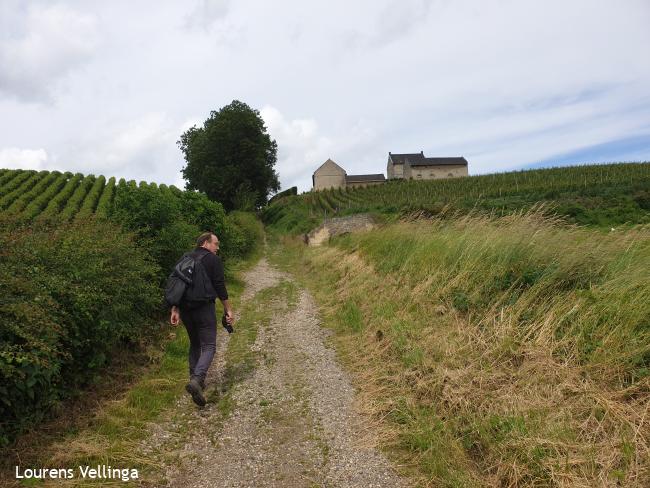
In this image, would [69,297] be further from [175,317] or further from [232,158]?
[232,158]

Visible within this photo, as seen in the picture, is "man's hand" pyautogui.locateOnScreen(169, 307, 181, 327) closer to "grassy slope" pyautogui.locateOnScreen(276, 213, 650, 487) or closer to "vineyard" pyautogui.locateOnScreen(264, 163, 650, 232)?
"grassy slope" pyautogui.locateOnScreen(276, 213, 650, 487)

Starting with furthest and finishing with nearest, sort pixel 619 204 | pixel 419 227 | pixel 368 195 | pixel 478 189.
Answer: pixel 368 195 → pixel 478 189 → pixel 619 204 → pixel 419 227

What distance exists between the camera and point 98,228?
720cm

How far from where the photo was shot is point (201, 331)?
541 centimetres

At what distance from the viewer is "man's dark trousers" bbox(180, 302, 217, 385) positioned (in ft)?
17.5

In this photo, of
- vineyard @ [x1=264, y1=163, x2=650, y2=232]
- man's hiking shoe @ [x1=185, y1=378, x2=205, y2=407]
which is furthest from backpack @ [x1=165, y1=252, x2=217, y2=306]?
vineyard @ [x1=264, y1=163, x2=650, y2=232]

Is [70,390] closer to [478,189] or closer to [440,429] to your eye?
[440,429]

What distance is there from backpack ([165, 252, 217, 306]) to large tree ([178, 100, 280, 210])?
37.2 metres

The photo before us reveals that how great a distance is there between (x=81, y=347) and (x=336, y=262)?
10.1 metres

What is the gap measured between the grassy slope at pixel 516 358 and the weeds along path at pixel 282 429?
0.38m

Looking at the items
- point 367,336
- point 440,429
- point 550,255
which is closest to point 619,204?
point 550,255

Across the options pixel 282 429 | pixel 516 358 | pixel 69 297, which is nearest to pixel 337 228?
pixel 516 358

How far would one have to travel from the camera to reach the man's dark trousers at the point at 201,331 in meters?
5.33

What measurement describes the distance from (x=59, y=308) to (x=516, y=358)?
532 centimetres
